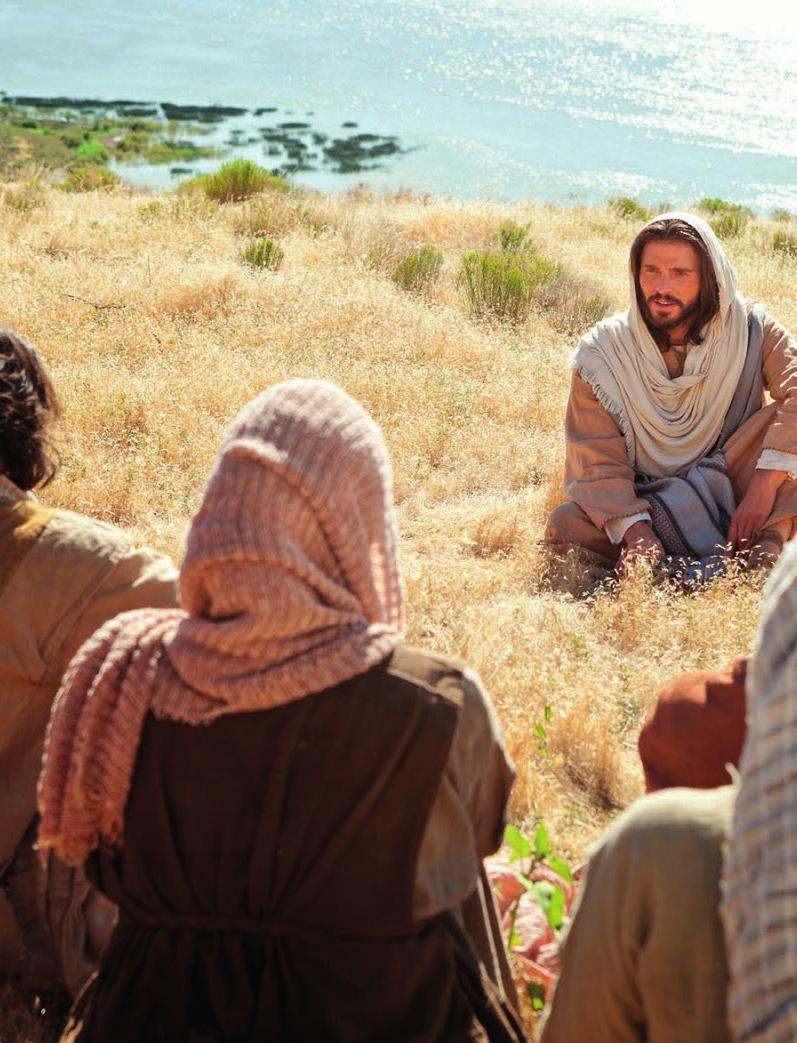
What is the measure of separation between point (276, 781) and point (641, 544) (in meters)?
2.81

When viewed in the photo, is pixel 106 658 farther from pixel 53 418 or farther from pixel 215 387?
pixel 215 387

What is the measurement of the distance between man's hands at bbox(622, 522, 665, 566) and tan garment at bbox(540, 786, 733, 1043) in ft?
8.56

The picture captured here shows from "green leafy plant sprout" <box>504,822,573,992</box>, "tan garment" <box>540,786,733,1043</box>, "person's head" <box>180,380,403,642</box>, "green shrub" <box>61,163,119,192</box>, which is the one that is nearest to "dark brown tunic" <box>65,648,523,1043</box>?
"person's head" <box>180,380,403,642</box>

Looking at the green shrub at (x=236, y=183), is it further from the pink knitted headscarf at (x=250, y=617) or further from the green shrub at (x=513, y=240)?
the pink knitted headscarf at (x=250, y=617)

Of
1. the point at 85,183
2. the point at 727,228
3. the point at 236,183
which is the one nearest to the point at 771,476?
the point at 236,183

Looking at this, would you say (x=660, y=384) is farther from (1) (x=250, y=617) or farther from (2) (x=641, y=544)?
(1) (x=250, y=617)

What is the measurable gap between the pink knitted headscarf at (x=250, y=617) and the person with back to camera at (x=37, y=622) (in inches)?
19.6

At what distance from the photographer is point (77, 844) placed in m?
1.76

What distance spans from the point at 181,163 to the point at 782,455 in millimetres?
24985

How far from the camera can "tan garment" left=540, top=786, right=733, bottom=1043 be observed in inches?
58.1

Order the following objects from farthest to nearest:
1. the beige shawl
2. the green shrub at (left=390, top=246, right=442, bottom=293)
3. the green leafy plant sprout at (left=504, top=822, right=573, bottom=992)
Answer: the green shrub at (left=390, top=246, right=442, bottom=293) < the beige shawl < the green leafy plant sprout at (left=504, top=822, right=573, bottom=992)

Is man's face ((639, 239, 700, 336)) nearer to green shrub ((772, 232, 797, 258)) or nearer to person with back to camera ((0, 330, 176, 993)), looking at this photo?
person with back to camera ((0, 330, 176, 993))

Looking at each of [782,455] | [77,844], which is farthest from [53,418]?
[782,455]

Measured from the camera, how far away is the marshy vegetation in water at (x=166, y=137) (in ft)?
86.0
